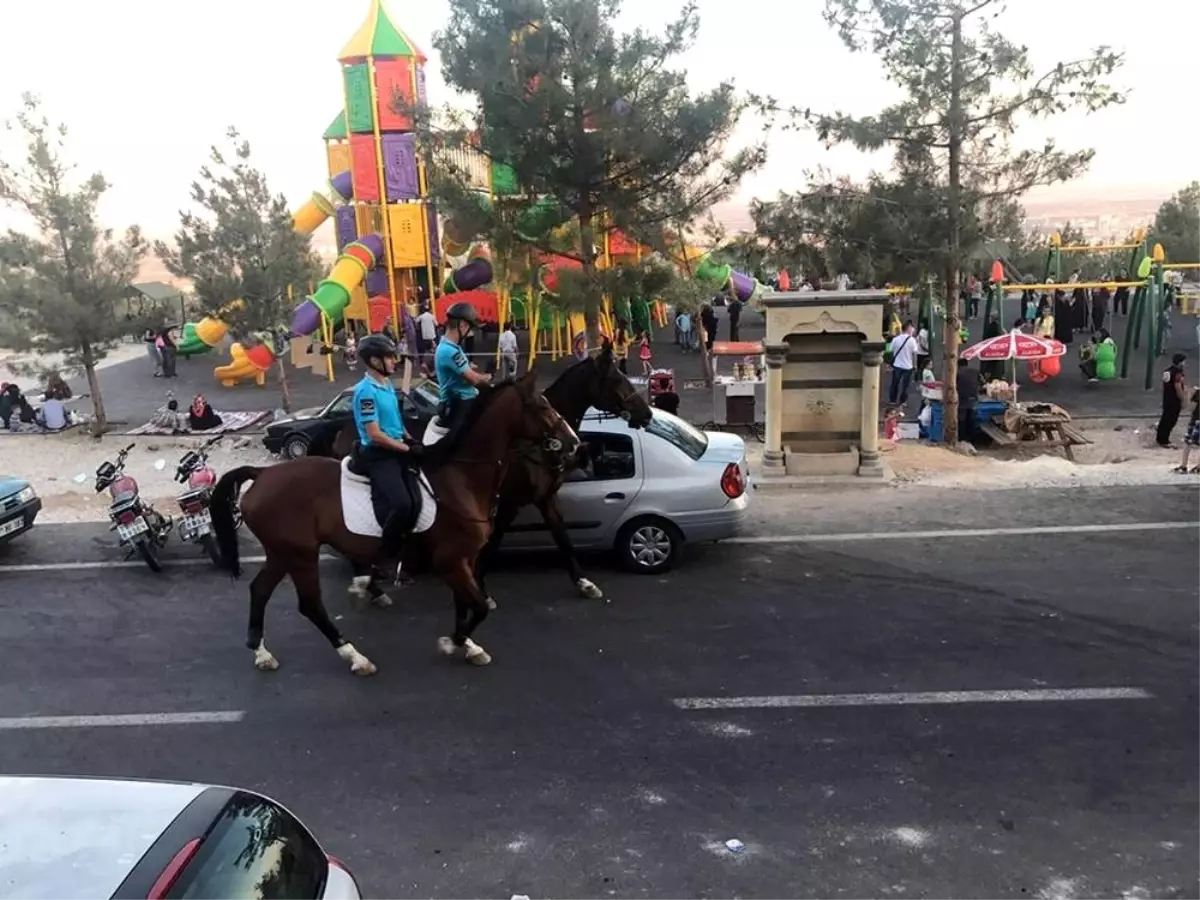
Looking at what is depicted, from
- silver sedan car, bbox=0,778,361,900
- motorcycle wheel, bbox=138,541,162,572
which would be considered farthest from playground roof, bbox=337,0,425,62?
silver sedan car, bbox=0,778,361,900

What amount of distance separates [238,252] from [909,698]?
16.8m

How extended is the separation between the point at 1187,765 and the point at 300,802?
552cm

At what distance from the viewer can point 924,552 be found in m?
10.1

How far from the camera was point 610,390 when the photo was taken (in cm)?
885

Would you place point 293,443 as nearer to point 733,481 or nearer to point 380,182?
point 733,481

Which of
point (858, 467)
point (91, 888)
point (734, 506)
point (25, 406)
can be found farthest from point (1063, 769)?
point (25, 406)

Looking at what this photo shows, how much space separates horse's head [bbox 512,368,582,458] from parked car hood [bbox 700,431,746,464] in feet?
7.84

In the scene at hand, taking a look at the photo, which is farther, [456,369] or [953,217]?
[953,217]

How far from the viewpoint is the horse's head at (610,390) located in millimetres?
8828

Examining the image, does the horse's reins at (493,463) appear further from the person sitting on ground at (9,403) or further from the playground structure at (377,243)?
the person sitting on ground at (9,403)

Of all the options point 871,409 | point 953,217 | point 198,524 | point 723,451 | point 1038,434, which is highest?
point 953,217

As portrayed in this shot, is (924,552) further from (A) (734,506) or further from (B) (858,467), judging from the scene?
(B) (858,467)

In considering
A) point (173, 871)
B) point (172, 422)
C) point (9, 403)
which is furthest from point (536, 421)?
point (9, 403)

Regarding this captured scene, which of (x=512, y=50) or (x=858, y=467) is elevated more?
(x=512, y=50)
